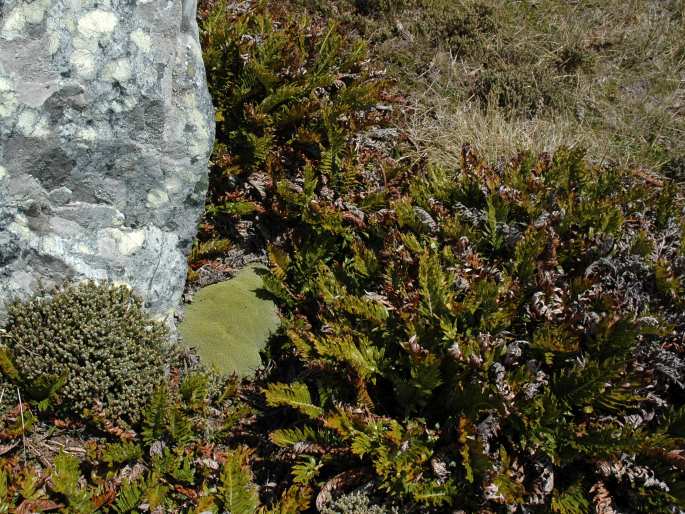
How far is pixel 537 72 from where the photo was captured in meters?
6.62

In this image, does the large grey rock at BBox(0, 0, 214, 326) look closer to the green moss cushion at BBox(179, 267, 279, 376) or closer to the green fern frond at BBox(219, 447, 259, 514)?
the green moss cushion at BBox(179, 267, 279, 376)

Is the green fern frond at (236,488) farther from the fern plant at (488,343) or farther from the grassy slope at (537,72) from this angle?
the grassy slope at (537,72)

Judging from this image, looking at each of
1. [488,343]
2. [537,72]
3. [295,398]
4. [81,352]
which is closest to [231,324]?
[295,398]

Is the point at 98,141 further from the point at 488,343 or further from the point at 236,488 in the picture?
the point at 488,343

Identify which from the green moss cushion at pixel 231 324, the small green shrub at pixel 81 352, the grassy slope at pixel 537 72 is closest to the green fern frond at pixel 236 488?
the small green shrub at pixel 81 352

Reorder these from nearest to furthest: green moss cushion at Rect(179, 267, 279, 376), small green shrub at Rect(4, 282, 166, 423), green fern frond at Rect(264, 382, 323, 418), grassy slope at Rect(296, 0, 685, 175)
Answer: small green shrub at Rect(4, 282, 166, 423) < green fern frond at Rect(264, 382, 323, 418) < green moss cushion at Rect(179, 267, 279, 376) < grassy slope at Rect(296, 0, 685, 175)

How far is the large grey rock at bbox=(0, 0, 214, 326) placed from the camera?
345 cm

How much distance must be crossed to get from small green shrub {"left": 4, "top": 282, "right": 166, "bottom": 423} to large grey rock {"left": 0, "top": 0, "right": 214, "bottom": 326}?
6.6 inches

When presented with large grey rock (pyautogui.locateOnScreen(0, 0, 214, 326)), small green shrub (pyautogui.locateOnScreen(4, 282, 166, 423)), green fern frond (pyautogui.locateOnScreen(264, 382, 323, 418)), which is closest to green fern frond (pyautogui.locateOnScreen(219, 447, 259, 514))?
green fern frond (pyautogui.locateOnScreen(264, 382, 323, 418))

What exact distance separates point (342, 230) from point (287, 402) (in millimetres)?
1592

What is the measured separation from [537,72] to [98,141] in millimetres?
4793

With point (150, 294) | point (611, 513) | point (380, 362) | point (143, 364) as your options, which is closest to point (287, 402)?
point (380, 362)

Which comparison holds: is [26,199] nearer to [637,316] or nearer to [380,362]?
[380,362]

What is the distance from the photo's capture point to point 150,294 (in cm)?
407
